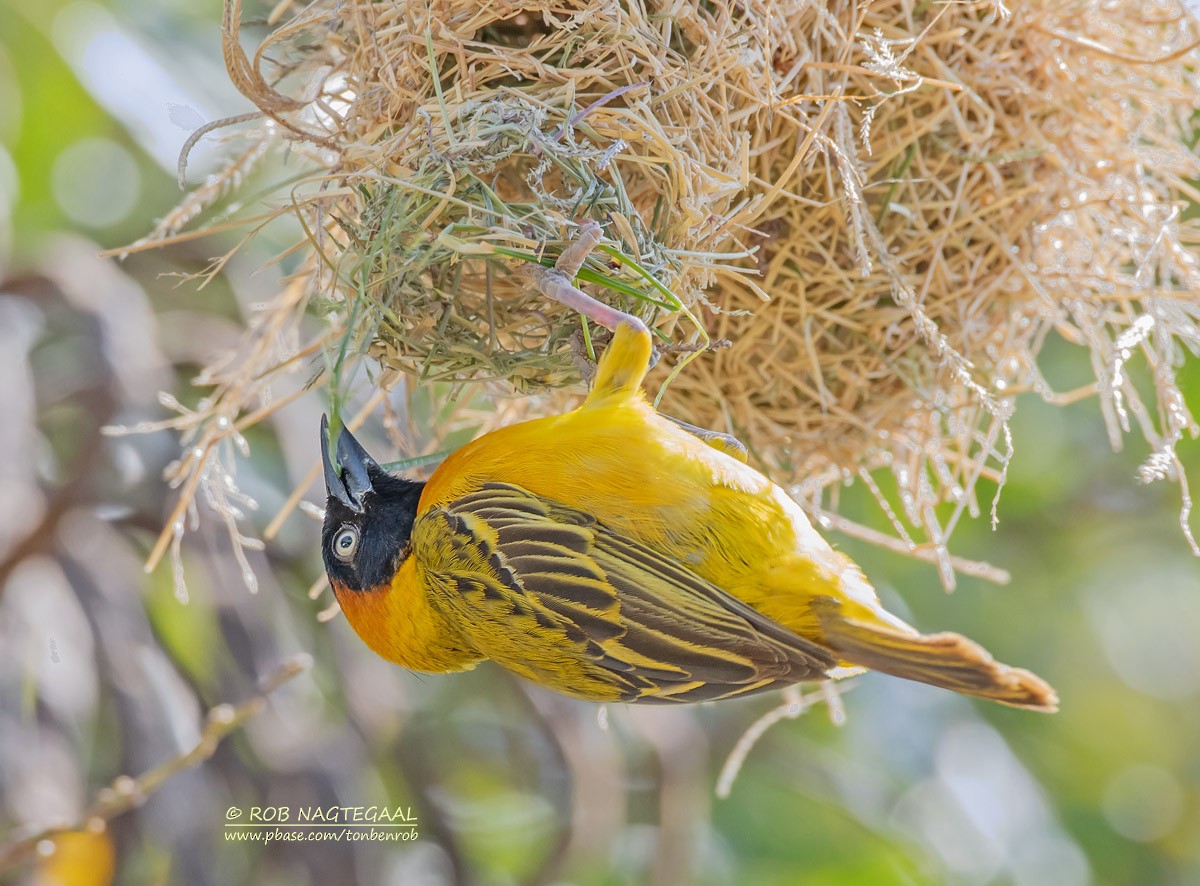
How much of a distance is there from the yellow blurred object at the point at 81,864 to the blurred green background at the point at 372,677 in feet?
0.20

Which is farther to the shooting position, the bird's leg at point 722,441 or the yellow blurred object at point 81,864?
the yellow blurred object at point 81,864

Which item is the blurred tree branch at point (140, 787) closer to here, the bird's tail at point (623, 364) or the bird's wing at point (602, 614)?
the bird's wing at point (602, 614)

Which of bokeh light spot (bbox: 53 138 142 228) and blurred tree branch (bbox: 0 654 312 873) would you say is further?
bokeh light spot (bbox: 53 138 142 228)

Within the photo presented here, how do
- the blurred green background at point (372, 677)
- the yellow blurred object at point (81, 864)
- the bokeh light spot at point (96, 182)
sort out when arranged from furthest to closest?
the bokeh light spot at point (96, 182) < the blurred green background at point (372, 677) < the yellow blurred object at point (81, 864)

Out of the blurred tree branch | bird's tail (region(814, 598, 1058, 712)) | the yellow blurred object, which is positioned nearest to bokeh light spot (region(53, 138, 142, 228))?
the yellow blurred object

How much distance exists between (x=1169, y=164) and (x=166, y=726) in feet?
8.21

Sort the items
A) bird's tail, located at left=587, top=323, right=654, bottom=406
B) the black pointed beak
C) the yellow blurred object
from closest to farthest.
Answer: bird's tail, located at left=587, top=323, right=654, bottom=406
the black pointed beak
the yellow blurred object

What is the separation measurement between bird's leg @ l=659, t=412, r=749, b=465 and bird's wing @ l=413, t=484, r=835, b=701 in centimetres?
31

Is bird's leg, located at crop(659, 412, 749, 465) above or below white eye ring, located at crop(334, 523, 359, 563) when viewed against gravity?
below

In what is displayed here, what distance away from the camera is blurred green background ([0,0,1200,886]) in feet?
10.0

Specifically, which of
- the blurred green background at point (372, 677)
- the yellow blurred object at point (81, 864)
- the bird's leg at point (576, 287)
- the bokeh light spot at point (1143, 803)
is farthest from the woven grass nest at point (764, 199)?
the bokeh light spot at point (1143, 803)

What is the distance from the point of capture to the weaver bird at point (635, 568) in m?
1.81

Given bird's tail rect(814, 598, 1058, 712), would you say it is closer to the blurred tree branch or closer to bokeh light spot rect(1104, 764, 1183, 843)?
the blurred tree branch

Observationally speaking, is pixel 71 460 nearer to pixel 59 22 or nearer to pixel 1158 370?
pixel 59 22
